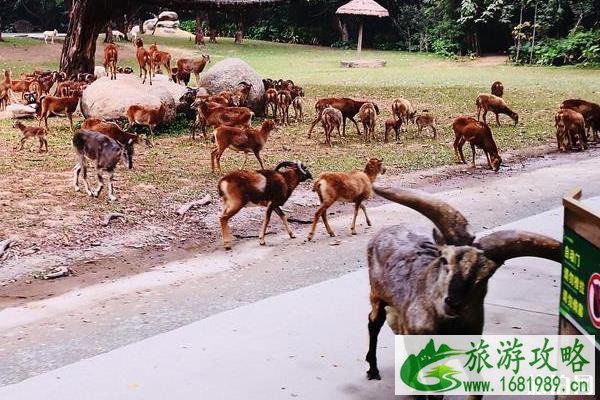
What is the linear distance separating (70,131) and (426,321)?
1301cm

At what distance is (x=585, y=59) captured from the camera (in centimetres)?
3011

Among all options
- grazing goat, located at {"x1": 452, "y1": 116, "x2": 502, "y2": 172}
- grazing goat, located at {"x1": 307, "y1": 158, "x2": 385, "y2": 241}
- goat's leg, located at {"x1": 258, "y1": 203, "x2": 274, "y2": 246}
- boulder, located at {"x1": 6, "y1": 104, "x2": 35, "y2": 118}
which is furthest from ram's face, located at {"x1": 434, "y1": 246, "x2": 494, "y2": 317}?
boulder, located at {"x1": 6, "y1": 104, "x2": 35, "y2": 118}

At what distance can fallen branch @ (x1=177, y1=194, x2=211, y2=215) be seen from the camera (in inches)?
365

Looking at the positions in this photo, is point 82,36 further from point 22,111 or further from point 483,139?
point 483,139

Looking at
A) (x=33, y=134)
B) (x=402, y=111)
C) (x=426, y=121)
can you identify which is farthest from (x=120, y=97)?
(x=426, y=121)

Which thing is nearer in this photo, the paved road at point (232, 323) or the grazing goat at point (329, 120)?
the paved road at point (232, 323)

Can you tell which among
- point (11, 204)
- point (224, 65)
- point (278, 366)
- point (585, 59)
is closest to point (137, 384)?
point (278, 366)

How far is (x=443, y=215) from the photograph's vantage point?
3277mm

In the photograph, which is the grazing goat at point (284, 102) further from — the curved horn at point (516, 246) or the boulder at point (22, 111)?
the curved horn at point (516, 246)

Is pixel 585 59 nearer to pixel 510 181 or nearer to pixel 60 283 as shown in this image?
pixel 510 181

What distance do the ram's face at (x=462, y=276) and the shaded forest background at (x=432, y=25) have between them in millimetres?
26082

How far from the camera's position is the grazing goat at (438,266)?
2971 millimetres

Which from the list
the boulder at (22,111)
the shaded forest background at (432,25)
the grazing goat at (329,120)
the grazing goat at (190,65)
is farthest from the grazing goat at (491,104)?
the shaded forest background at (432,25)

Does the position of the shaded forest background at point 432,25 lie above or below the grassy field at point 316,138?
above
